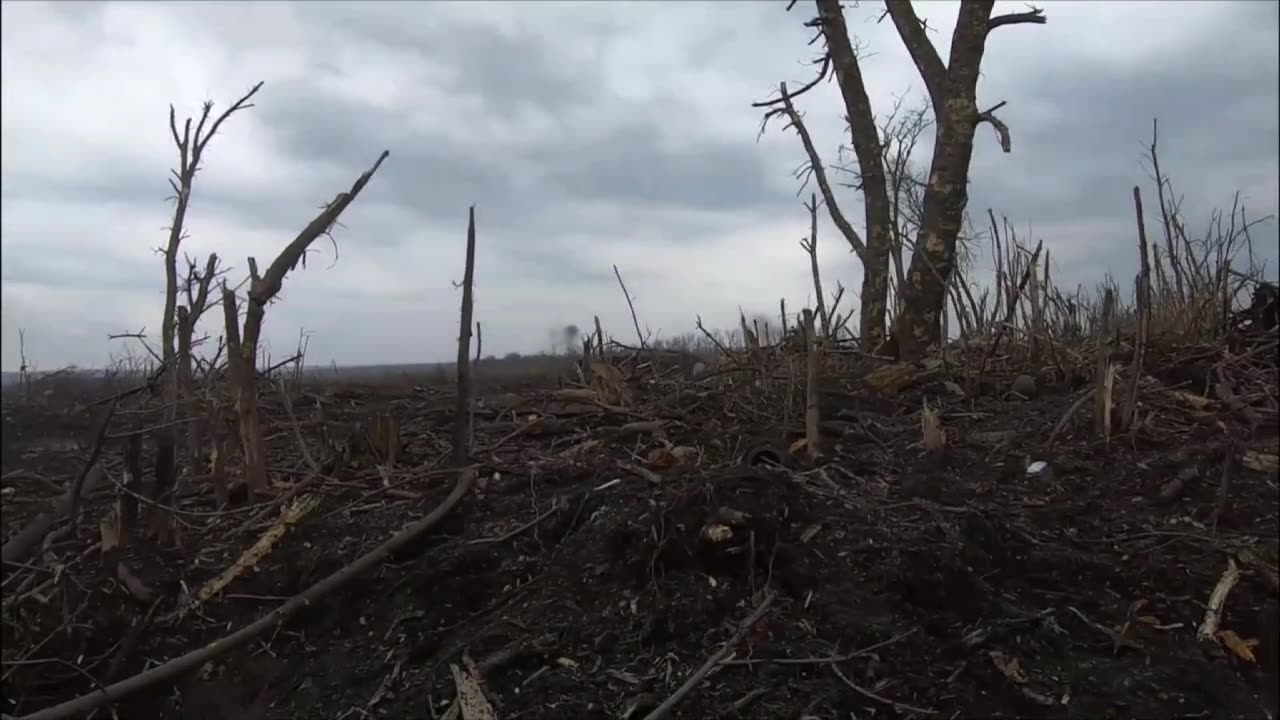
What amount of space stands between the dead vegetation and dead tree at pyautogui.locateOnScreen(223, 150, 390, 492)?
0.01m

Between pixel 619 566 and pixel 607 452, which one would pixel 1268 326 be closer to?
pixel 607 452

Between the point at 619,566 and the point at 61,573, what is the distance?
227cm

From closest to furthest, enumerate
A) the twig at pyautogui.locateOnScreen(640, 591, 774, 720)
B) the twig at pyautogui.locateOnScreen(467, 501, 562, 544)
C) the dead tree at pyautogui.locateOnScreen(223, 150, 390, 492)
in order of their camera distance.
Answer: the twig at pyautogui.locateOnScreen(640, 591, 774, 720) → the twig at pyautogui.locateOnScreen(467, 501, 562, 544) → the dead tree at pyautogui.locateOnScreen(223, 150, 390, 492)

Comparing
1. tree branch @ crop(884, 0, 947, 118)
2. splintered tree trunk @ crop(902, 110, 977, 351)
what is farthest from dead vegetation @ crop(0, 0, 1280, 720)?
tree branch @ crop(884, 0, 947, 118)

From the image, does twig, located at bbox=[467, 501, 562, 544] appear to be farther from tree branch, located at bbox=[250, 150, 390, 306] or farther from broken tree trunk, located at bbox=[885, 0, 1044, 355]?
broken tree trunk, located at bbox=[885, 0, 1044, 355]

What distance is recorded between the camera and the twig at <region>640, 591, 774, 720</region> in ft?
9.05

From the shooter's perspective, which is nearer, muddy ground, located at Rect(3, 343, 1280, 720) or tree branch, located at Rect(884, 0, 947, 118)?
muddy ground, located at Rect(3, 343, 1280, 720)

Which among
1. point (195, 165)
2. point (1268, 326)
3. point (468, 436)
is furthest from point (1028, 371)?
point (195, 165)

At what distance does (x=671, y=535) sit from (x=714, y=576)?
0.64 ft

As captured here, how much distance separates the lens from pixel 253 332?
14.1 feet

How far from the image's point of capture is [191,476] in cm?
484

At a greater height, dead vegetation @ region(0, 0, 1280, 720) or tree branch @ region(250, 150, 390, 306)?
tree branch @ region(250, 150, 390, 306)

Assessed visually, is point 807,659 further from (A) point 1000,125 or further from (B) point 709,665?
(A) point 1000,125

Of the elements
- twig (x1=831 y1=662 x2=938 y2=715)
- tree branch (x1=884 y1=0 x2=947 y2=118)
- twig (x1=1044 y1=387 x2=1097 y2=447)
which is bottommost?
twig (x1=831 y1=662 x2=938 y2=715)
